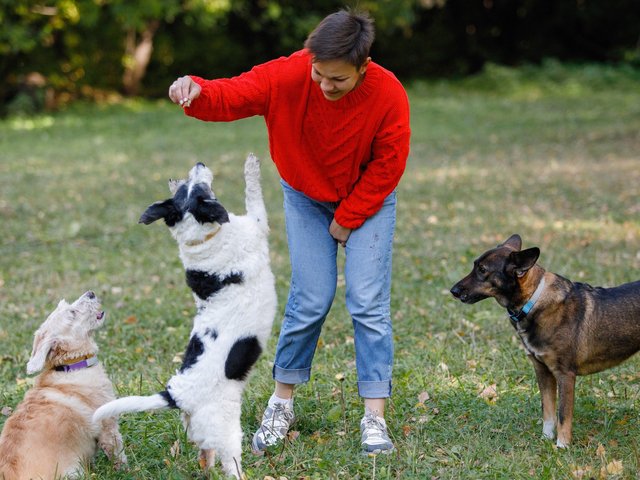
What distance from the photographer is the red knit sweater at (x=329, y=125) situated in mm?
4047

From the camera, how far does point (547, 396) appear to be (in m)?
4.52

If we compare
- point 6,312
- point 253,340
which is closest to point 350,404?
point 253,340

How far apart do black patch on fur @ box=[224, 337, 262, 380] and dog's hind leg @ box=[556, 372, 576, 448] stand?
5.68 feet

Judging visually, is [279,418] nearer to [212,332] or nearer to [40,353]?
[212,332]

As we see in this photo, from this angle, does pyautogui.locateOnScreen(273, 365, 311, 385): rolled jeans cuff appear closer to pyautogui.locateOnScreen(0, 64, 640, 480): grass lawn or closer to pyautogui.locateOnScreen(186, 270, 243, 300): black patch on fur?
pyautogui.locateOnScreen(0, 64, 640, 480): grass lawn

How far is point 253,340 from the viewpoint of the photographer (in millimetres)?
3990

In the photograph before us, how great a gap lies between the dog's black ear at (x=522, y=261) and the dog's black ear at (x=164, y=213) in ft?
6.15

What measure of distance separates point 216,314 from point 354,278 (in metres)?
0.80

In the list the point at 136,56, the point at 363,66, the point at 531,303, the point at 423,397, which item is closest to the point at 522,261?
the point at 531,303

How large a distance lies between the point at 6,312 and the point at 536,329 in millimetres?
4977

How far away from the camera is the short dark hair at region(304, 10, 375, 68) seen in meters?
3.71

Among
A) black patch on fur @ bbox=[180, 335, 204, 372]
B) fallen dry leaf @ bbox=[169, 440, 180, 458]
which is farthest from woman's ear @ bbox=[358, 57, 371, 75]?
fallen dry leaf @ bbox=[169, 440, 180, 458]

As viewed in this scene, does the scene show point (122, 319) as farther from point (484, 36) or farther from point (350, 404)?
point (484, 36)

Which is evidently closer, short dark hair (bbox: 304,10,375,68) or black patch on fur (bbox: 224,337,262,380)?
short dark hair (bbox: 304,10,375,68)
